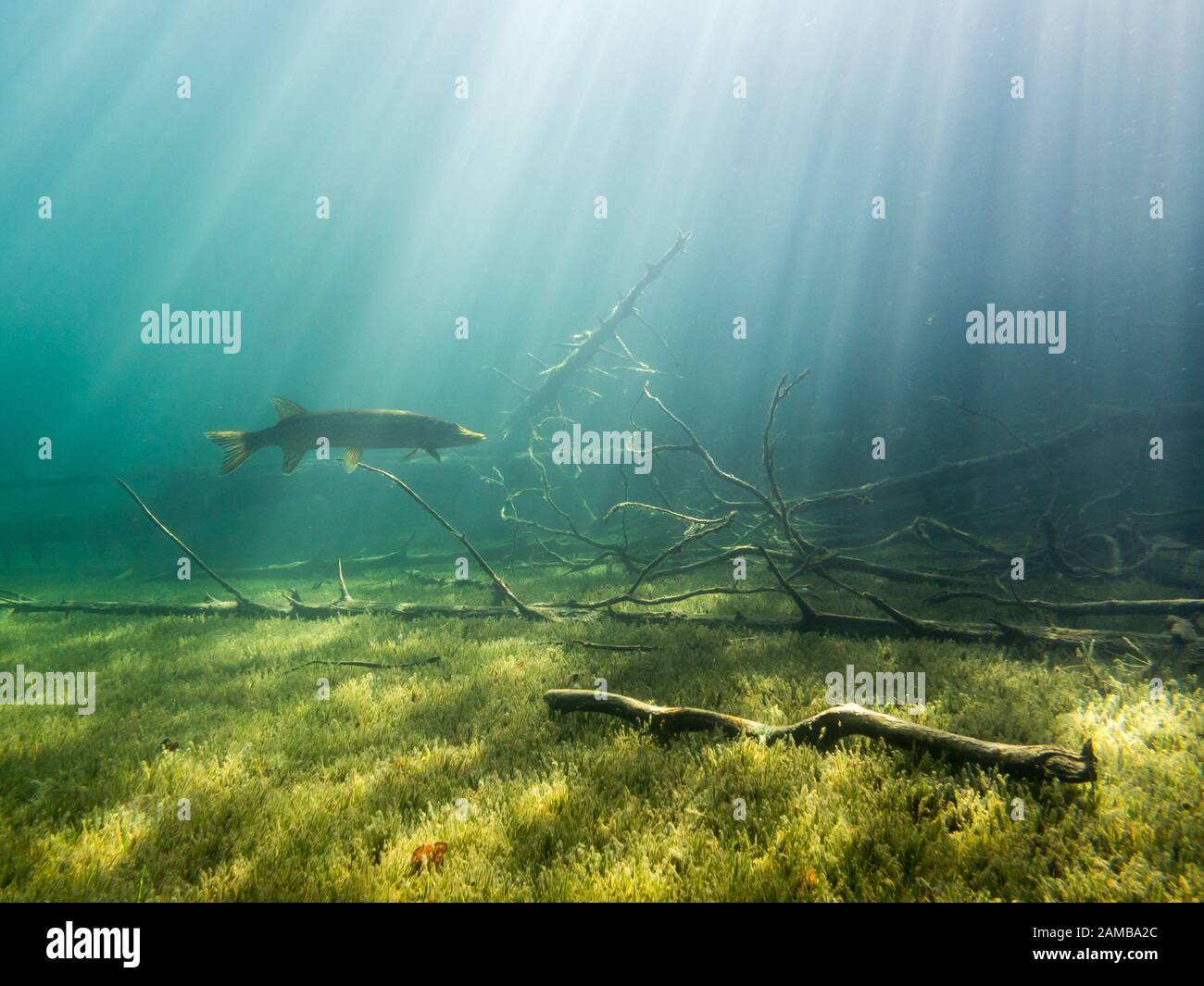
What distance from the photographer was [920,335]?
4019 centimetres

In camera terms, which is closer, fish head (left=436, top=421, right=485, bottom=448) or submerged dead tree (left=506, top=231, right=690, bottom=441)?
fish head (left=436, top=421, right=485, bottom=448)

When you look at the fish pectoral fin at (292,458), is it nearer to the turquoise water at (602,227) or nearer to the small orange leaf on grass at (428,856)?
the turquoise water at (602,227)

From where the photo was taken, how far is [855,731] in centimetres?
380

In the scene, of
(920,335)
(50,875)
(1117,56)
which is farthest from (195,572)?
A: (1117,56)

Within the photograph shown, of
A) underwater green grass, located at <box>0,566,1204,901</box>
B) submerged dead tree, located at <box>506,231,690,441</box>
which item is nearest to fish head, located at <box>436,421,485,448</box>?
underwater green grass, located at <box>0,566,1204,901</box>

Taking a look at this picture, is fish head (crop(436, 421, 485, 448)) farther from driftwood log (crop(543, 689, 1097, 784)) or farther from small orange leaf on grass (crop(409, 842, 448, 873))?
small orange leaf on grass (crop(409, 842, 448, 873))

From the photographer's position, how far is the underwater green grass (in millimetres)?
2658

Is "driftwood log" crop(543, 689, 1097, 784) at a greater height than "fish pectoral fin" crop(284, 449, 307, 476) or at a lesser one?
lesser

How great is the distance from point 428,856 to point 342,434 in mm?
5341

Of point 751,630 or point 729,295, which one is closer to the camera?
point 751,630

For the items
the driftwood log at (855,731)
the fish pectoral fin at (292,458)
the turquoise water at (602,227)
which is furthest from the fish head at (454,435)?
the turquoise water at (602,227)

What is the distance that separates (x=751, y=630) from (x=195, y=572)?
22681 mm

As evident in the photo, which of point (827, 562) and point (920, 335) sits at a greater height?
point (920, 335)
